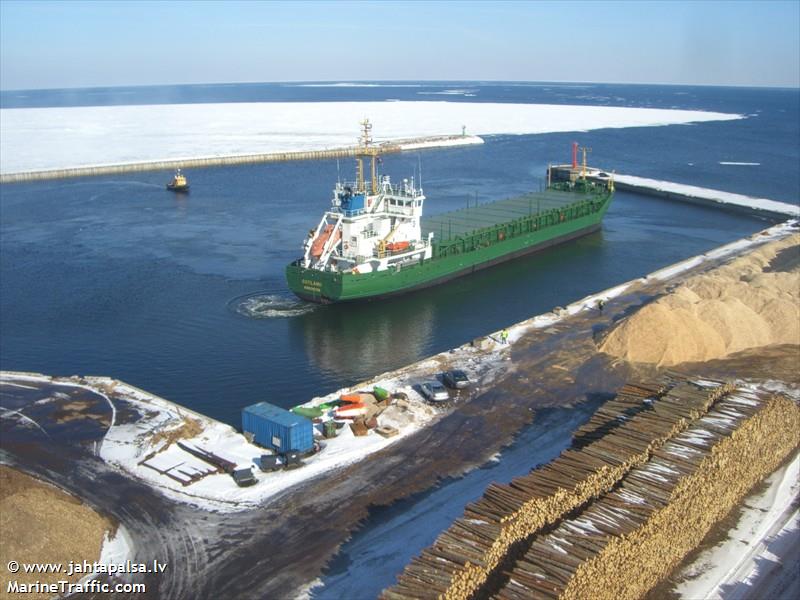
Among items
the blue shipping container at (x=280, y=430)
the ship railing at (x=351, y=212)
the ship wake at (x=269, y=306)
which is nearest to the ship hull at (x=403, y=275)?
the ship wake at (x=269, y=306)

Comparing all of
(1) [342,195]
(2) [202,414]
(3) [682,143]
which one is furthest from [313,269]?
(3) [682,143]

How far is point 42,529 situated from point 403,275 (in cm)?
2785

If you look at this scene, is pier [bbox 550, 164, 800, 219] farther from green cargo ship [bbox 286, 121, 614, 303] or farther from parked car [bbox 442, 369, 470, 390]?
parked car [bbox 442, 369, 470, 390]

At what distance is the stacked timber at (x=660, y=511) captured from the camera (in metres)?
15.0

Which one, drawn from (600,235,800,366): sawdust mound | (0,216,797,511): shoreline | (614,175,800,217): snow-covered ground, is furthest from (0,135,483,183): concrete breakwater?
(0,216,797,511): shoreline

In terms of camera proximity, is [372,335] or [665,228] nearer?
[372,335]

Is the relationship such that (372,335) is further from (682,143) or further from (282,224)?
(682,143)

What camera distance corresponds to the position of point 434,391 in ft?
89.7

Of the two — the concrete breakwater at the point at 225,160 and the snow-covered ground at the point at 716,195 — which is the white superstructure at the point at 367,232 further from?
the concrete breakwater at the point at 225,160

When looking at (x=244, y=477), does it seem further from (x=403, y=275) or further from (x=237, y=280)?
(x=237, y=280)

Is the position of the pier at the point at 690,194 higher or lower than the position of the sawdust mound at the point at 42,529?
higher

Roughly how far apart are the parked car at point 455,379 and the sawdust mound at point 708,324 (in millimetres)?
7574

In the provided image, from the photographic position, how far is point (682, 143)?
12762 cm

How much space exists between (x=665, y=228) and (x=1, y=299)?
51.6 meters
